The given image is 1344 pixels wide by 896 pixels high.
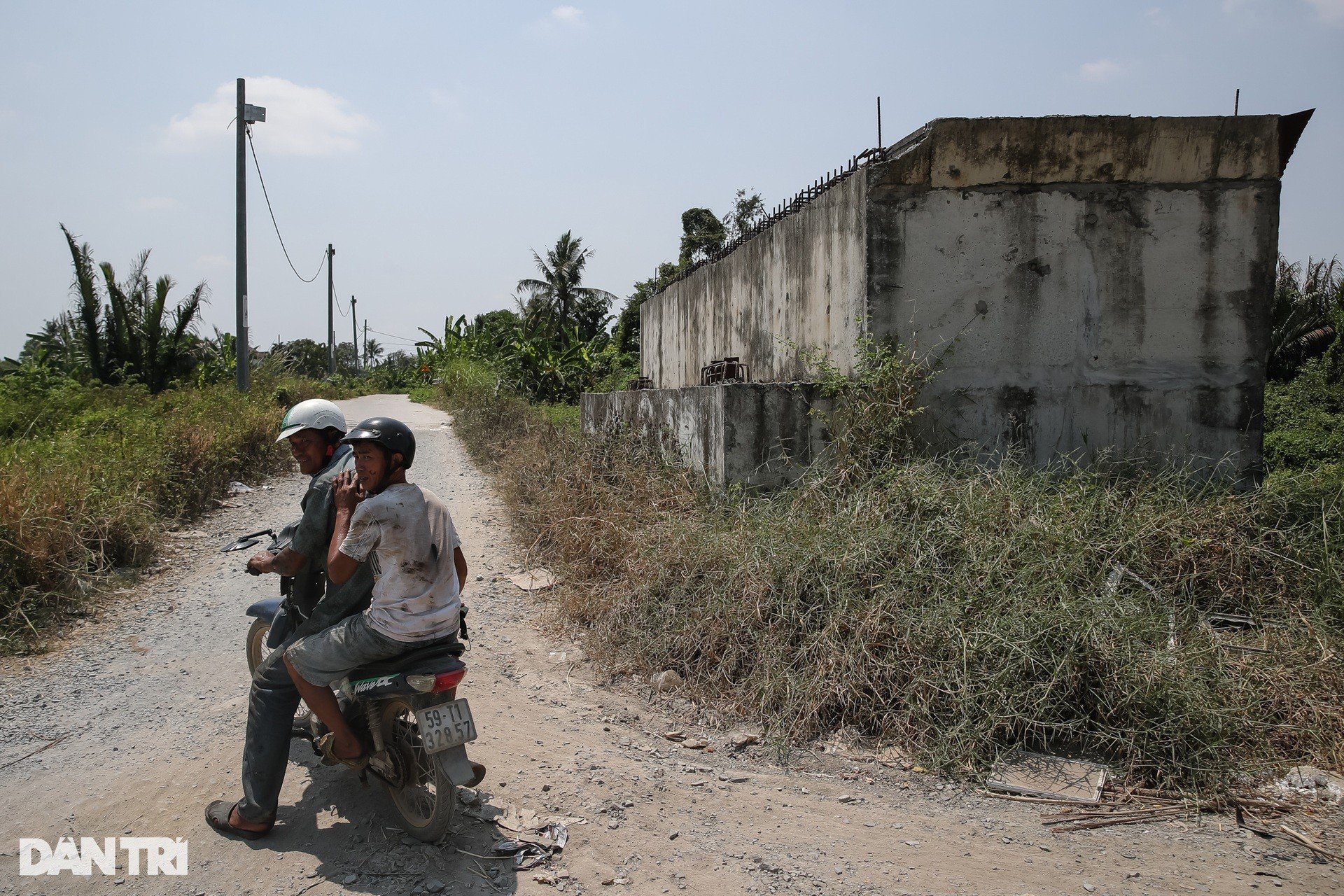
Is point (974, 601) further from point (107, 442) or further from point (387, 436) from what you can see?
point (107, 442)

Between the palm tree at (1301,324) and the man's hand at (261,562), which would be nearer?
the man's hand at (261,562)

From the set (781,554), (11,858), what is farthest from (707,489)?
(11,858)

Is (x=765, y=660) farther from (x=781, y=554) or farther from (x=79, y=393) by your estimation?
(x=79, y=393)

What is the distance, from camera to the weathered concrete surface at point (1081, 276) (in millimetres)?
6125

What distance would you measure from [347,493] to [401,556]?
34cm

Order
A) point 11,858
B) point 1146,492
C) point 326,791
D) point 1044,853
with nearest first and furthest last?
point 11,858 < point 1044,853 < point 326,791 < point 1146,492

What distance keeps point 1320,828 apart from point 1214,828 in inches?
15.1

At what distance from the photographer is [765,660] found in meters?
4.19

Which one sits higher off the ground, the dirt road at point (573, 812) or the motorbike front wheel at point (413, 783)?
the motorbike front wheel at point (413, 783)

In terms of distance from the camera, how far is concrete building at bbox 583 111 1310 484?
6113 mm

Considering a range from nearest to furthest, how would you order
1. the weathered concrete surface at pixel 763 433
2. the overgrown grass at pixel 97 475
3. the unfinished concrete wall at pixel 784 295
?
the overgrown grass at pixel 97 475
the weathered concrete surface at pixel 763 433
the unfinished concrete wall at pixel 784 295

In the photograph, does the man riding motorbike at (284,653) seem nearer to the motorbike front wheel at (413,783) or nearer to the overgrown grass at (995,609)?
the motorbike front wheel at (413,783)

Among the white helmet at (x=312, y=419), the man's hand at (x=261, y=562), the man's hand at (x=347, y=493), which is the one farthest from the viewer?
the white helmet at (x=312, y=419)

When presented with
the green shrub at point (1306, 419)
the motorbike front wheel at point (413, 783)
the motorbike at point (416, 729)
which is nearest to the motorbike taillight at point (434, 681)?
the motorbike at point (416, 729)
